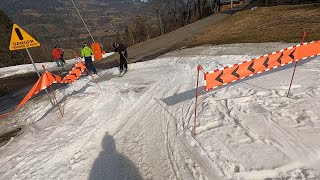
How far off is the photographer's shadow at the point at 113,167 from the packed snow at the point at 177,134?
0.02 m

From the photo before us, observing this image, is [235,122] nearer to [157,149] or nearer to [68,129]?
[157,149]

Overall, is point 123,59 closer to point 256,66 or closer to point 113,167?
point 256,66

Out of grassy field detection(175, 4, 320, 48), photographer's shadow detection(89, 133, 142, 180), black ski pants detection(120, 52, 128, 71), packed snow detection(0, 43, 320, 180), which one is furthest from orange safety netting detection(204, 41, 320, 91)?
black ski pants detection(120, 52, 128, 71)

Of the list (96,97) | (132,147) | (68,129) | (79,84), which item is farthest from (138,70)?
(132,147)

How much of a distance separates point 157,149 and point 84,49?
1042 centimetres

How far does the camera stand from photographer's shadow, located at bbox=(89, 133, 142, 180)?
5613 millimetres

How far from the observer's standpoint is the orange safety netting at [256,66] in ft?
21.6

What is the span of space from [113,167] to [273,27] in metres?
18.8

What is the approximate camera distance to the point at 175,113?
8.07 metres

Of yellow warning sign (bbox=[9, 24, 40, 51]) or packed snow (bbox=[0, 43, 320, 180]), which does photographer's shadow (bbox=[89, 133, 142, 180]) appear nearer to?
packed snow (bbox=[0, 43, 320, 180])

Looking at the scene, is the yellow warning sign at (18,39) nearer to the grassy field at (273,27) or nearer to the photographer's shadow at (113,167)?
the photographer's shadow at (113,167)

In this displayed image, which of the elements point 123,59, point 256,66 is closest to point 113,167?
point 256,66

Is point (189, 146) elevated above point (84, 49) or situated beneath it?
situated beneath

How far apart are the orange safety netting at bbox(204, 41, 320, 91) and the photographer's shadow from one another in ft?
8.93
